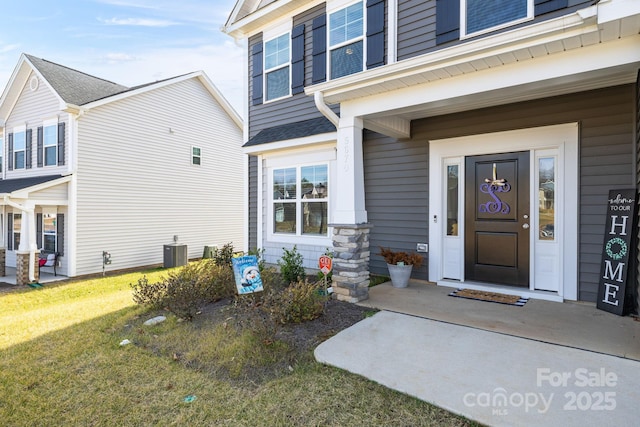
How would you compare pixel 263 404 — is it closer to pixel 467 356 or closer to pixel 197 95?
pixel 467 356

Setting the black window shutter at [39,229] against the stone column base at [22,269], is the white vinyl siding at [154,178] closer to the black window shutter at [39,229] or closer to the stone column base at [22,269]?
the stone column base at [22,269]

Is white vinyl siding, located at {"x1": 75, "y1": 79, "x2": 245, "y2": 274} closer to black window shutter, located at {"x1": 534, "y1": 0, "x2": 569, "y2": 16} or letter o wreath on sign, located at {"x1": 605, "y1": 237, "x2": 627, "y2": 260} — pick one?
black window shutter, located at {"x1": 534, "y1": 0, "x2": 569, "y2": 16}

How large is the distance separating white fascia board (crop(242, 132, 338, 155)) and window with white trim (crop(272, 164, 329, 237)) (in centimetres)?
54

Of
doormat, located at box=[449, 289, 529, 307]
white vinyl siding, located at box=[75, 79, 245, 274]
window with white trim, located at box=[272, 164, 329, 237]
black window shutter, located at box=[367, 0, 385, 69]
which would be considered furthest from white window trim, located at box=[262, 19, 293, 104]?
doormat, located at box=[449, 289, 529, 307]

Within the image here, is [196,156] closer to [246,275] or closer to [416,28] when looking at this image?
[416,28]

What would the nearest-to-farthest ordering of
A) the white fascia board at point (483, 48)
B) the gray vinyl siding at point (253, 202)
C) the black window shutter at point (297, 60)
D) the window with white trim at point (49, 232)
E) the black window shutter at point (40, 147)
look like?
the white fascia board at point (483, 48) → the black window shutter at point (297, 60) → the gray vinyl siding at point (253, 202) → the window with white trim at point (49, 232) → the black window shutter at point (40, 147)

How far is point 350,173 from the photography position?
15.8 feet

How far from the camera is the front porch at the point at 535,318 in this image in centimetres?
331

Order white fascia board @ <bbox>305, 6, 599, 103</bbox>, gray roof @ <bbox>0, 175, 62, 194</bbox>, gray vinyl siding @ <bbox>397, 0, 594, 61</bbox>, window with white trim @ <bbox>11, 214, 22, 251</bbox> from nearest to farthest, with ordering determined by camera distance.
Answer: white fascia board @ <bbox>305, 6, 599, 103</bbox>
gray vinyl siding @ <bbox>397, 0, 594, 61</bbox>
gray roof @ <bbox>0, 175, 62, 194</bbox>
window with white trim @ <bbox>11, 214, 22, 251</bbox>

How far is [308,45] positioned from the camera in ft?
23.7

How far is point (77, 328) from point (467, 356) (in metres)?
4.90

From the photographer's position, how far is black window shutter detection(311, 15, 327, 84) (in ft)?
22.7

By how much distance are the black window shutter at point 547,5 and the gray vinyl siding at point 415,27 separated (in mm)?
1415

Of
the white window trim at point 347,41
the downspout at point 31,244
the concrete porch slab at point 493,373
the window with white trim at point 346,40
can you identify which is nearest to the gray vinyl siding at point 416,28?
the white window trim at point 347,41
